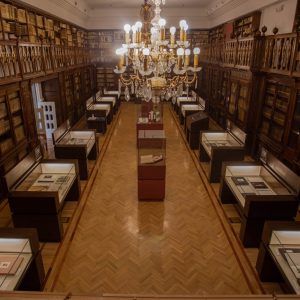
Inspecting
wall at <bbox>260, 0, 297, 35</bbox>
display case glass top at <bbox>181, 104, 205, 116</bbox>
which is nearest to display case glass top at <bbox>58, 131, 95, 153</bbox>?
display case glass top at <bbox>181, 104, 205, 116</bbox>

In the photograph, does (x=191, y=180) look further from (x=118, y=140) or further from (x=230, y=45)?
(x=230, y=45)

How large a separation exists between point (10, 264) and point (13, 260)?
0.06 meters

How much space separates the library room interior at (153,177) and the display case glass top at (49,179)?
0.03 meters

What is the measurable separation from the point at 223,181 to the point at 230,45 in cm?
573

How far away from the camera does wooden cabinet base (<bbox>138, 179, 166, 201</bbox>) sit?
552 centimetres

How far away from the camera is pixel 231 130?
7.27 metres

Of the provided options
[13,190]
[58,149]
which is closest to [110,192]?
[58,149]

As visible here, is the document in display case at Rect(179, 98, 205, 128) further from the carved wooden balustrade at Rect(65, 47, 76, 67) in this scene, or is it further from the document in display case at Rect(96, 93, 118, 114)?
the carved wooden balustrade at Rect(65, 47, 76, 67)

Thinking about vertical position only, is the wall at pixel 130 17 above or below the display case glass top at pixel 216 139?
above

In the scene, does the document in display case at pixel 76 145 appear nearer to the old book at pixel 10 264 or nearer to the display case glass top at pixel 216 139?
the display case glass top at pixel 216 139

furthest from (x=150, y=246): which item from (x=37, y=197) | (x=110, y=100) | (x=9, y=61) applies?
(x=110, y=100)

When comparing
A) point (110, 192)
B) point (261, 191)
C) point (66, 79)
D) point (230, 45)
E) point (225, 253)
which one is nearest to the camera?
point (225, 253)

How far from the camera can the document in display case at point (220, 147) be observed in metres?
6.14

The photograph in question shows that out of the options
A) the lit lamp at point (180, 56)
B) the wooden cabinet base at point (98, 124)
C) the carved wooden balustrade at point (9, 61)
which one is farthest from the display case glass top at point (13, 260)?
the wooden cabinet base at point (98, 124)
